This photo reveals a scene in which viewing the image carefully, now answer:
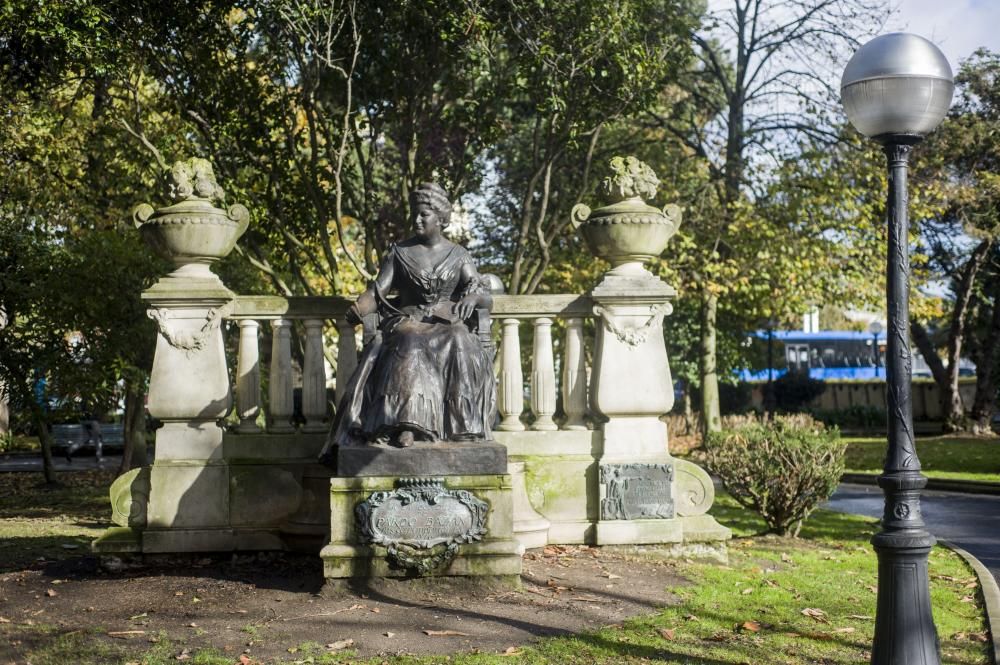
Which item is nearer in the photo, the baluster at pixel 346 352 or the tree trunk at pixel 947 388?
the baluster at pixel 346 352

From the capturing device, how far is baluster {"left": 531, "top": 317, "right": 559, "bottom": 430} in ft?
31.0

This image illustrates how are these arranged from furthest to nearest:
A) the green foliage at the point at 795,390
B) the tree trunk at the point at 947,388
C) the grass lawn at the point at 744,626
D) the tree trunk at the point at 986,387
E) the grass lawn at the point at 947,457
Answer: the green foliage at the point at 795,390, the tree trunk at the point at 947,388, the tree trunk at the point at 986,387, the grass lawn at the point at 947,457, the grass lawn at the point at 744,626

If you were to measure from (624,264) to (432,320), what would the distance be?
190cm

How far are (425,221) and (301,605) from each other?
2.94m

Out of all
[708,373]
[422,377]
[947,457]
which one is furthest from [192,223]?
[947,457]

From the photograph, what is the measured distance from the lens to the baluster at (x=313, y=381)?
9375 millimetres

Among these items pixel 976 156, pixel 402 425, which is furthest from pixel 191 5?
pixel 976 156

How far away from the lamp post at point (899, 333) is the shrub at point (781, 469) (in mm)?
4887

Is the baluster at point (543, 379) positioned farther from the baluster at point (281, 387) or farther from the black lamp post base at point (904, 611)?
the black lamp post base at point (904, 611)

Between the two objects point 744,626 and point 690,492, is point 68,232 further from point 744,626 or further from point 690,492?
point 744,626

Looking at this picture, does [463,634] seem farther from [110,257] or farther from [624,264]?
[110,257]

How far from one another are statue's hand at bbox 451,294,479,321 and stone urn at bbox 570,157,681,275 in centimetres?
147

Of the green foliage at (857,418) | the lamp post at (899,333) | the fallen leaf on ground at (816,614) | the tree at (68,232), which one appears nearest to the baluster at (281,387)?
the fallen leaf on ground at (816,614)

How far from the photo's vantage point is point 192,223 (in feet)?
29.6
